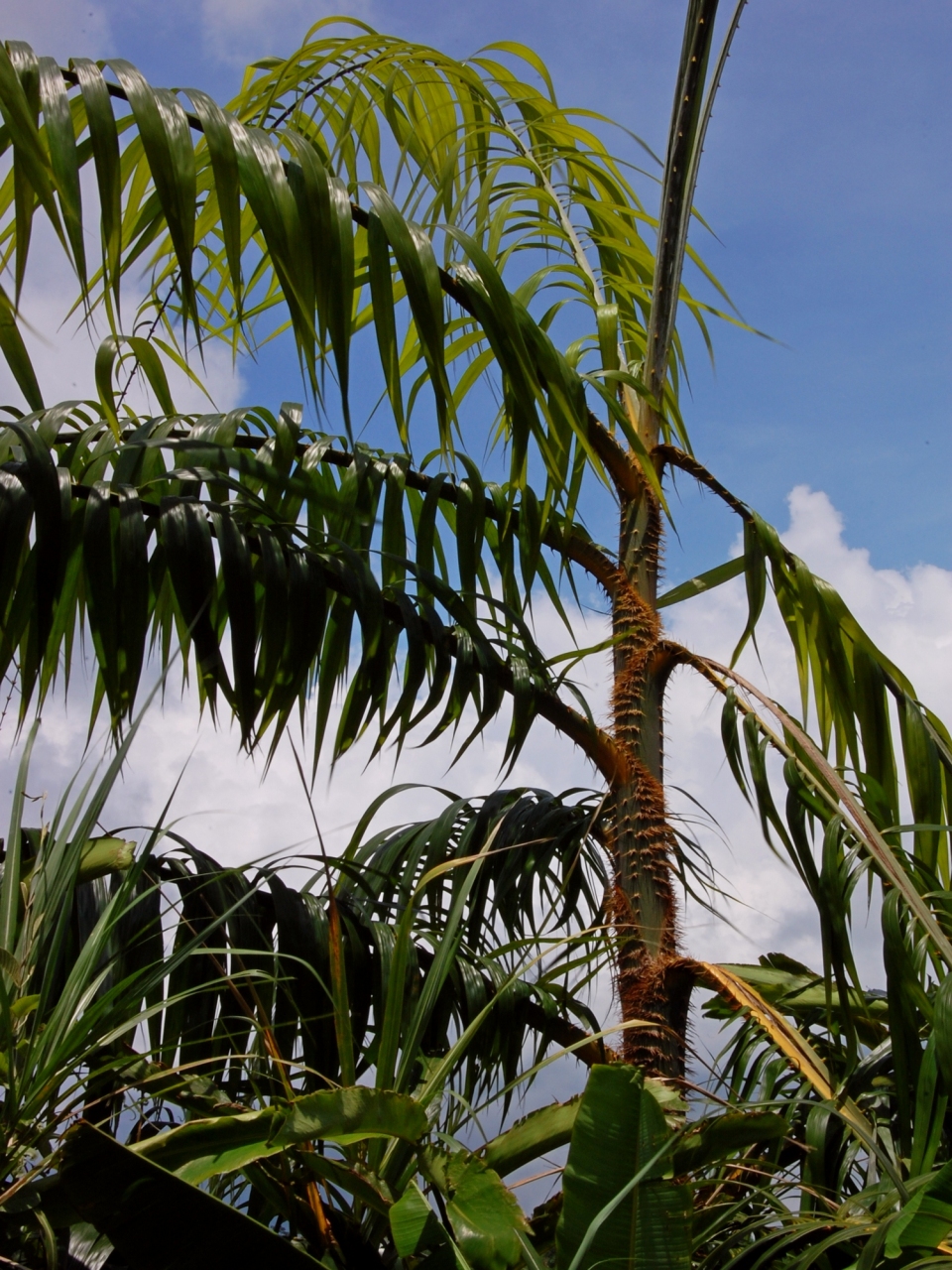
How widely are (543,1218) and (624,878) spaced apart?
54cm

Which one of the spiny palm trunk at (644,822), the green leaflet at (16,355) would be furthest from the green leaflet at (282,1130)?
the green leaflet at (16,355)

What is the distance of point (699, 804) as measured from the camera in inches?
65.6

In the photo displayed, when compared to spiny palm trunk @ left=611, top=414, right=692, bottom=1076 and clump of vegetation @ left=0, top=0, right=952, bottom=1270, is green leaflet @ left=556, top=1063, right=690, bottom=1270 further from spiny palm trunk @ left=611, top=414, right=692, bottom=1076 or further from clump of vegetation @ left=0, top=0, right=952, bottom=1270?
spiny palm trunk @ left=611, top=414, right=692, bottom=1076

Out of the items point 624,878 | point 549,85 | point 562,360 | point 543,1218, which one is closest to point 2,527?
point 562,360

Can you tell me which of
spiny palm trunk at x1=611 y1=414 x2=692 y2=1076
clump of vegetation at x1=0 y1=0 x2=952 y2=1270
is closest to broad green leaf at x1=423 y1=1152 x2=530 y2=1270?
clump of vegetation at x1=0 y1=0 x2=952 y2=1270

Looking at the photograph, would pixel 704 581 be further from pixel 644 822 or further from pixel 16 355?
pixel 16 355

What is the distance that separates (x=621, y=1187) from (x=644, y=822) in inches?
27.3

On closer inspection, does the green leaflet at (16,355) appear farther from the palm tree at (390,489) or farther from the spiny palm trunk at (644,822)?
the spiny palm trunk at (644,822)

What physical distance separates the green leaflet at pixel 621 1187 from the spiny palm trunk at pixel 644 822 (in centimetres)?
46

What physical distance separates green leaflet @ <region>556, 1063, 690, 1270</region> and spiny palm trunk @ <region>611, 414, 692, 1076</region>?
1.51ft

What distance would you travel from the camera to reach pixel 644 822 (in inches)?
61.2

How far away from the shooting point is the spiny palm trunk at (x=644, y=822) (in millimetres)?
1477

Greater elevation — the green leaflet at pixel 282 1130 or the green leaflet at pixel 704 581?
the green leaflet at pixel 704 581

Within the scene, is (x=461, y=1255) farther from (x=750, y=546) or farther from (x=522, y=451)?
(x=750, y=546)
